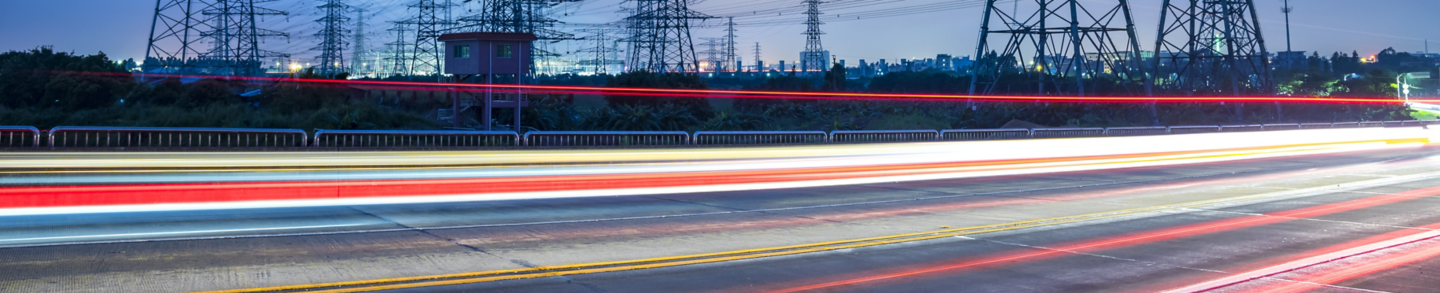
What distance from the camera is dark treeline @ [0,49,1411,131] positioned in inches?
1681

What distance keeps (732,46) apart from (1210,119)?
54.2m

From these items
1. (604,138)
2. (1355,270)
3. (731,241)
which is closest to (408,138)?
A: (604,138)

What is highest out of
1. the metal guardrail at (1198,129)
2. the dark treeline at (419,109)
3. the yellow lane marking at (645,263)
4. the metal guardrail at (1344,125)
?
the dark treeline at (419,109)

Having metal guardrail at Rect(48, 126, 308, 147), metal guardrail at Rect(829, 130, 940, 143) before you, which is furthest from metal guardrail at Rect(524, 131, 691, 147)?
metal guardrail at Rect(48, 126, 308, 147)

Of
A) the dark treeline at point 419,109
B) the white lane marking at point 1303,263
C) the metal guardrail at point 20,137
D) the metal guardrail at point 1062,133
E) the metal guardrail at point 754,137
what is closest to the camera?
the white lane marking at point 1303,263

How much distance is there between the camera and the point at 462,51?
47.7 m

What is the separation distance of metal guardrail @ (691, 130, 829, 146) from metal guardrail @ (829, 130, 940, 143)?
20.6 inches

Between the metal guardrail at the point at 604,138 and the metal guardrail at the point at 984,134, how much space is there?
385 inches

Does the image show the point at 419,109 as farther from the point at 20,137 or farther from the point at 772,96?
the point at 20,137

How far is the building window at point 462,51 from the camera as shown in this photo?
47603mm

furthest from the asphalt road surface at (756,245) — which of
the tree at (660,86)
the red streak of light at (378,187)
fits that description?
the tree at (660,86)

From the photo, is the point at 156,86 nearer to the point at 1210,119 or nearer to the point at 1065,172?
the point at 1065,172

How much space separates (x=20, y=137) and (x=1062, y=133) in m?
33.3

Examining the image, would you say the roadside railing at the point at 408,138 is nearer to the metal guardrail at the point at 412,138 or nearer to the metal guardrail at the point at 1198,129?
the metal guardrail at the point at 412,138
